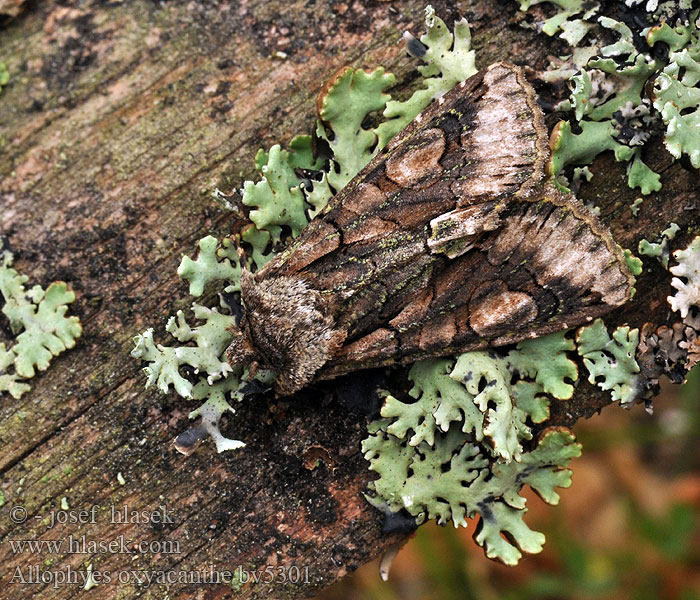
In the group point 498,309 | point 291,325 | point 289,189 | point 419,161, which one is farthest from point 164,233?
point 498,309

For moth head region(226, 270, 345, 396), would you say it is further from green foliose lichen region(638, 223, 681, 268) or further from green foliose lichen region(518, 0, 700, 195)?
green foliose lichen region(638, 223, 681, 268)

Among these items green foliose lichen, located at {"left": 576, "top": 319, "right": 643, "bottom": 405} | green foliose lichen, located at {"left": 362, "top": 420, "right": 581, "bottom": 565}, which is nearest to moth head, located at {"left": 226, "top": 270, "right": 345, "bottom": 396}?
green foliose lichen, located at {"left": 362, "top": 420, "right": 581, "bottom": 565}

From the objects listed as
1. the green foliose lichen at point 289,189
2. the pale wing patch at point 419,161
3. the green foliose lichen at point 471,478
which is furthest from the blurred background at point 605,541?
the pale wing patch at point 419,161

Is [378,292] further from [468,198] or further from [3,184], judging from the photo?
[3,184]

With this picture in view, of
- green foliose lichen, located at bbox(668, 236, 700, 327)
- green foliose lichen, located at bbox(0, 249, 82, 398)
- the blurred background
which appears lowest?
the blurred background

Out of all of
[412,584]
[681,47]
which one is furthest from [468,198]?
[412,584]

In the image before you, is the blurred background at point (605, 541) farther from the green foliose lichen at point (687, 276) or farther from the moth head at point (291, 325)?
the moth head at point (291, 325)
